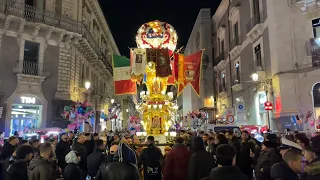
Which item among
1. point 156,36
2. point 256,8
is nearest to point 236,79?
point 256,8

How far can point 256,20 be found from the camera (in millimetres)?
22281

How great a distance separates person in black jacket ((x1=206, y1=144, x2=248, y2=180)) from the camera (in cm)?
312

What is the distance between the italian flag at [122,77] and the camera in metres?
16.7

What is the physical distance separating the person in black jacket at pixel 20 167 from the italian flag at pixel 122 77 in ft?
38.2

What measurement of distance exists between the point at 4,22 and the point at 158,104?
13136mm

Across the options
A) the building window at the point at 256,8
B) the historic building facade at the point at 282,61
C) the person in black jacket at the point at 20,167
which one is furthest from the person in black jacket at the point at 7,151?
the building window at the point at 256,8

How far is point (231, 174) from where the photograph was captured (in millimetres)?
3131

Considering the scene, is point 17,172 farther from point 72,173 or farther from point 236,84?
point 236,84

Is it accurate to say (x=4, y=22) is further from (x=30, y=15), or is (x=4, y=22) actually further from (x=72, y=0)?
(x=72, y=0)

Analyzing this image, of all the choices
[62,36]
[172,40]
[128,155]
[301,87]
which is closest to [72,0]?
[62,36]

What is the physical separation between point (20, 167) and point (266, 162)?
13.2ft

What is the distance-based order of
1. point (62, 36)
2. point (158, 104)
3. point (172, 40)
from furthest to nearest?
1. point (62, 36)
2. point (172, 40)
3. point (158, 104)

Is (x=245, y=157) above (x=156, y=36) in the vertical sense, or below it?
below

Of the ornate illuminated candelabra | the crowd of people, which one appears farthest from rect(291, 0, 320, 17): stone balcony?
the crowd of people
